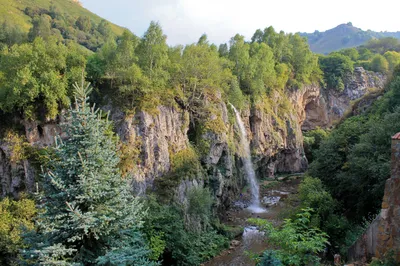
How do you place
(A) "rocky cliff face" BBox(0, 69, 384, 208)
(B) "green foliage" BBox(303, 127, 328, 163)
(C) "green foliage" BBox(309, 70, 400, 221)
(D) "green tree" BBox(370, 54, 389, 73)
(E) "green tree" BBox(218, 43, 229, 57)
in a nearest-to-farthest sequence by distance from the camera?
(C) "green foliage" BBox(309, 70, 400, 221) → (A) "rocky cliff face" BBox(0, 69, 384, 208) → (E) "green tree" BBox(218, 43, 229, 57) → (B) "green foliage" BBox(303, 127, 328, 163) → (D) "green tree" BBox(370, 54, 389, 73)

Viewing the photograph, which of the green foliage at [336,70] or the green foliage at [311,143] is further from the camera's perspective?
the green foliage at [336,70]

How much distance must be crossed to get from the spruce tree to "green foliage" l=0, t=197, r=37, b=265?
14.6 feet

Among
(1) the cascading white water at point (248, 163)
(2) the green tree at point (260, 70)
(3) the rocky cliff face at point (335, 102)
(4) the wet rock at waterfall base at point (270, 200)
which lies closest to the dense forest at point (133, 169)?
(1) the cascading white water at point (248, 163)

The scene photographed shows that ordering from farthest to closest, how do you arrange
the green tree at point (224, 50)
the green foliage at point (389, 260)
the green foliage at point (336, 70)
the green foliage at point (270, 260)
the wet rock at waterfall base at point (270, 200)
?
the green foliage at point (336, 70) < the green tree at point (224, 50) < the wet rock at waterfall base at point (270, 200) < the green foliage at point (270, 260) < the green foliage at point (389, 260)

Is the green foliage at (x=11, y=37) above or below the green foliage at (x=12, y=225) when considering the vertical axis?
above

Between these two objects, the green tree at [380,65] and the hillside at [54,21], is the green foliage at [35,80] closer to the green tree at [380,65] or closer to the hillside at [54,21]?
the hillside at [54,21]

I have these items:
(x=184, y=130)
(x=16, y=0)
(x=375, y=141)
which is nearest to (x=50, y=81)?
(x=184, y=130)

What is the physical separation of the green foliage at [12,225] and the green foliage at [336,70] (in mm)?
60631

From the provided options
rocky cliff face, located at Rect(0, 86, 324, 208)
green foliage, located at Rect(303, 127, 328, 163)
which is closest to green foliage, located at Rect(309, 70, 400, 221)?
rocky cliff face, located at Rect(0, 86, 324, 208)

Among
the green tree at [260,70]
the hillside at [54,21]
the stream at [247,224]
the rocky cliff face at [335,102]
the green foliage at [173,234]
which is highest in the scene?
the hillside at [54,21]

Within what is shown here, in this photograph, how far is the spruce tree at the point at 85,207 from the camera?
30.8 feet

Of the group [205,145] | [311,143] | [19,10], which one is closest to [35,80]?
[205,145]

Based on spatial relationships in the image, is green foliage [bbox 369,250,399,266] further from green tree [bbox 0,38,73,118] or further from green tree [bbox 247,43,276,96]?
green tree [bbox 247,43,276,96]

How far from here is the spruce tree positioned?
9375mm
